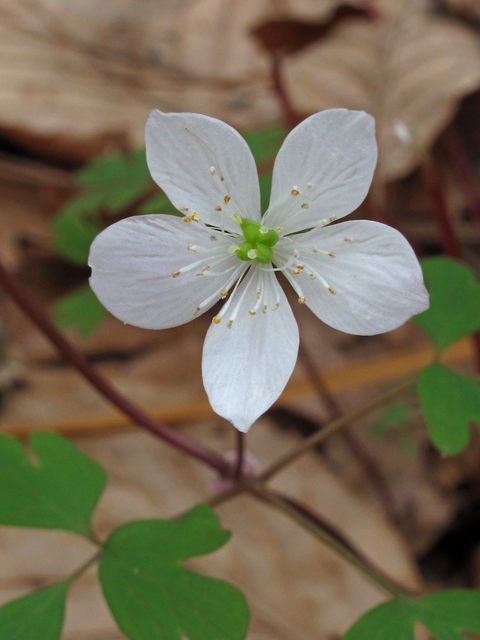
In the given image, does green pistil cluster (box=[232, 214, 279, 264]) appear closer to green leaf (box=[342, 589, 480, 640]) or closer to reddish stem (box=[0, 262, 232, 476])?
reddish stem (box=[0, 262, 232, 476])

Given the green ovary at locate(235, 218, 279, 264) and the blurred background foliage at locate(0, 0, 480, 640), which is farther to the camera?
the blurred background foliage at locate(0, 0, 480, 640)

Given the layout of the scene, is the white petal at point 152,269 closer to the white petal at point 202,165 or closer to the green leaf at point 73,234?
the white petal at point 202,165

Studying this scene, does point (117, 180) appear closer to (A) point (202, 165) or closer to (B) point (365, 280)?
(A) point (202, 165)

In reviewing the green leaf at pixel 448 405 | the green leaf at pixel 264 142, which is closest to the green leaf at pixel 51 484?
the green leaf at pixel 448 405

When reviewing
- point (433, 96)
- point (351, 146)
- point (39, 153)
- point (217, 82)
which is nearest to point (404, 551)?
point (351, 146)

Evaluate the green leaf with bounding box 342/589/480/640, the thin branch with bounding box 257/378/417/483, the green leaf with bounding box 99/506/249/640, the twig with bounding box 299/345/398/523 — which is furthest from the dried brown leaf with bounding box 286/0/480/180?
the green leaf with bounding box 99/506/249/640

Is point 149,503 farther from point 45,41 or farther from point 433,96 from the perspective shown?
point 45,41
